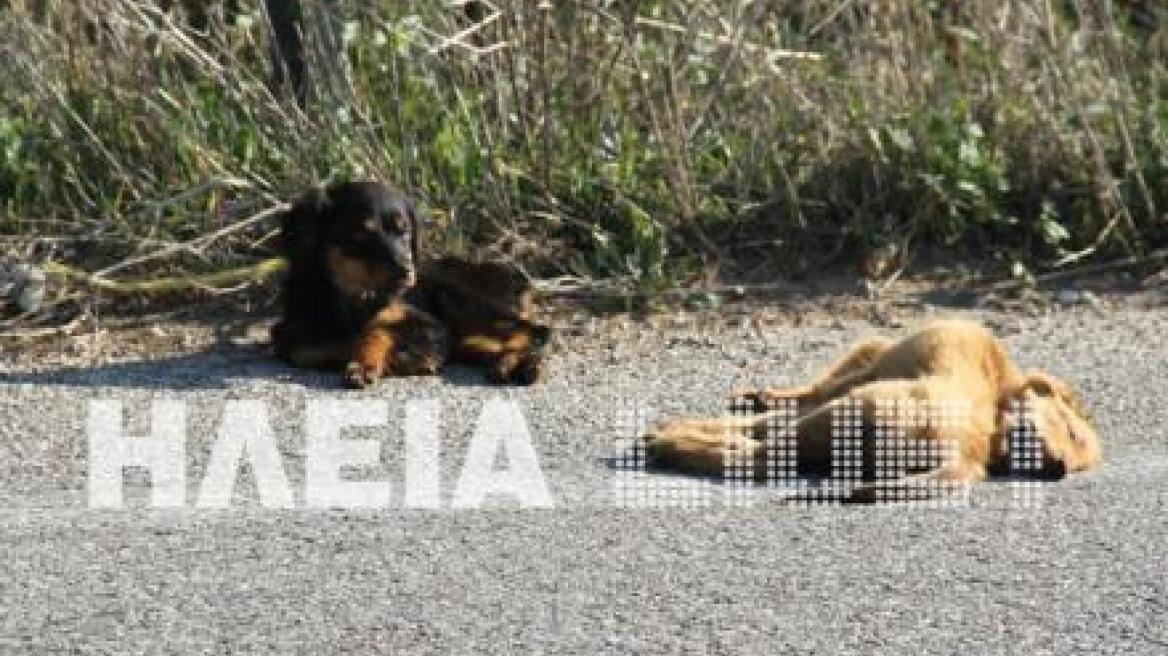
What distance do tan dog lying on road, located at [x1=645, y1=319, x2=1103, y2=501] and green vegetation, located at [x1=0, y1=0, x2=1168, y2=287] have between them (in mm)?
1986

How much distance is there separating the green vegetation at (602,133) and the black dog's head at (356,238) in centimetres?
68

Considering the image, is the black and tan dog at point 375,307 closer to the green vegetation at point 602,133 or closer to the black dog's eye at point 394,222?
the black dog's eye at point 394,222

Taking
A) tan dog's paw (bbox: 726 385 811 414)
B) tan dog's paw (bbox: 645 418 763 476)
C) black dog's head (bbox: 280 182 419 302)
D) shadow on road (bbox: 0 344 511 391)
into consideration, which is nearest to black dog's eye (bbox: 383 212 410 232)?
black dog's head (bbox: 280 182 419 302)

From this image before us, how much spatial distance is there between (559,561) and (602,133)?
3.88m

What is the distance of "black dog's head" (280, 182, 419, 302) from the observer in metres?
9.19

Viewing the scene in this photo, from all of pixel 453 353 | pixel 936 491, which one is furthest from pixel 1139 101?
pixel 936 491

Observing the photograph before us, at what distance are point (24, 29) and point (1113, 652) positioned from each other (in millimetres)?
5516

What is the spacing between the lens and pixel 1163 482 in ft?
25.7

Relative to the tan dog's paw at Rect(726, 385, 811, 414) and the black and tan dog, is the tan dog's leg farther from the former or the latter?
the black and tan dog

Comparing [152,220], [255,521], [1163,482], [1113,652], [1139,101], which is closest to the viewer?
[1113,652]

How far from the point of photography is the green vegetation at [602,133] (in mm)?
10133

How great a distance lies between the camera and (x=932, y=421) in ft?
25.3

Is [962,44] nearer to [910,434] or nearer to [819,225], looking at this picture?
[819,225]

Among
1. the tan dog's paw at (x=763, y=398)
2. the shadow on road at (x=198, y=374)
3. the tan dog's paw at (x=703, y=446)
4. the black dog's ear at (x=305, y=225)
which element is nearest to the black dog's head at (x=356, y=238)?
the black dog's ear at (x=305, y=225)
